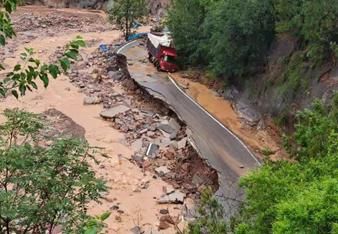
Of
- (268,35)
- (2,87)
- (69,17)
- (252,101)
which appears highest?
(2,87)

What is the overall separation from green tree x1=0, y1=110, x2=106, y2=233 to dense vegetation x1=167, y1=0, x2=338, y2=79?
17.7 meters

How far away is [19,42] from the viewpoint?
1678 inches

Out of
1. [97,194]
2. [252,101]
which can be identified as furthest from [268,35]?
[97,194]

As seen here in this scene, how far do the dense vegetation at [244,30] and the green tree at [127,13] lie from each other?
628cm

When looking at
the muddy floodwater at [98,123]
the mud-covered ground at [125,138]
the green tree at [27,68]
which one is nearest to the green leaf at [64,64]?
the green tree at [27,68]

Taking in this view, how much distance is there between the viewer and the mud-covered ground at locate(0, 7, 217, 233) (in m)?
18.0

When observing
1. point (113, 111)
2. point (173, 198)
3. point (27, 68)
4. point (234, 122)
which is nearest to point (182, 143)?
point (234, 122)

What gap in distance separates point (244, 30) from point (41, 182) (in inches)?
893

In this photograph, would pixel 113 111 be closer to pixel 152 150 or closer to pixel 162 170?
pixel 152 150

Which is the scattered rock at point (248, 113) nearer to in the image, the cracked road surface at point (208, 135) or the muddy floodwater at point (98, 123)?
the cracked road surface at point (208, 135)

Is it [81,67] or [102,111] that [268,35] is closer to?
[102,111]

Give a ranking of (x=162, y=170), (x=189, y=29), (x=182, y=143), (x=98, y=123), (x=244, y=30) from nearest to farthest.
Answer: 1. (x=162, y=170)
2. (x=182, y=143)
3. (x=98, y=123)
4. (x=244, y=30)
5. (x=189, y=29)

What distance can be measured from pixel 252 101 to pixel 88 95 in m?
10.3

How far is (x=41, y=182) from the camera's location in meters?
5.20
